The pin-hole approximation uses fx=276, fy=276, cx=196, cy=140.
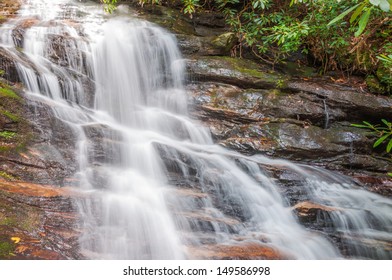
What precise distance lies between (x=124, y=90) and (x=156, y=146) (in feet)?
7.06

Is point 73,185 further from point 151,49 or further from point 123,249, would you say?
point 151,49

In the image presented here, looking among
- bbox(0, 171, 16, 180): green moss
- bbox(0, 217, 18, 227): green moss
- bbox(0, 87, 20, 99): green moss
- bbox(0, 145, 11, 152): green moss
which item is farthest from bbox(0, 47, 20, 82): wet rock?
bbox(0, 217, 18, 227): green moss

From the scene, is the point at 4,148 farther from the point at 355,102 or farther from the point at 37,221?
the point at 355,102

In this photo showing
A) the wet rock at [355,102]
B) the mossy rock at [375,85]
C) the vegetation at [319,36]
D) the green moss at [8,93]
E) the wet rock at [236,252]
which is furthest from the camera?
the mossy rock at [375,85]

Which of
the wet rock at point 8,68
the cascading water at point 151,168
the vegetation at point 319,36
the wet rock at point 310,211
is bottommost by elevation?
the wet rock at point 310,211

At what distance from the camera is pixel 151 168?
432cm

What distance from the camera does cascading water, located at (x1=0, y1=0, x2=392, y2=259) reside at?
10.6 ft

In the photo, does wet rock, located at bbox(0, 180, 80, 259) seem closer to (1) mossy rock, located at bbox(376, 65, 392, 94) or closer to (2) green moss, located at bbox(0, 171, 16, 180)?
(2) green moss, located at bbox(0, 171, 16, 180)

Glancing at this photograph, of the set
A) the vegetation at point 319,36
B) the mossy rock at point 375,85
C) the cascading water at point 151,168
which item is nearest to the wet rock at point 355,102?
the mossy rock at point 375,85

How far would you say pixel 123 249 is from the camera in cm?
281

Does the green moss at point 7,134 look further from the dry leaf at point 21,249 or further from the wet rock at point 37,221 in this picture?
the dry leaf at point 21,249

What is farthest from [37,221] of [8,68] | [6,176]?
[8,68]

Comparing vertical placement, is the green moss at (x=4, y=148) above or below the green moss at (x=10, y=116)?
below

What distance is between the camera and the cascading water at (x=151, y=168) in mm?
3232
